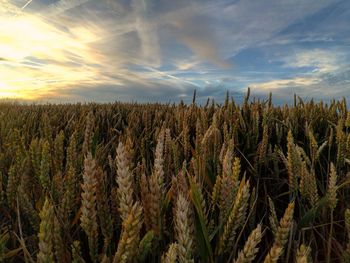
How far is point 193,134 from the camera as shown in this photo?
2.70m

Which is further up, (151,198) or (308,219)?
(151,198)

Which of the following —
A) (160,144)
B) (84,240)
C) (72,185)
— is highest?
(160,144)

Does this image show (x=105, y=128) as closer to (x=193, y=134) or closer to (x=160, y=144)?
(x=193, y=134)

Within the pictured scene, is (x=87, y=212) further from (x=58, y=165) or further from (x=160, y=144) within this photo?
(x=58, y=165)

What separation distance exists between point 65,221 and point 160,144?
43 cm

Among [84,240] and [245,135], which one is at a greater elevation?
[245,135]

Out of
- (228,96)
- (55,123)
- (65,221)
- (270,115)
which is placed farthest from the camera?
(55,123)

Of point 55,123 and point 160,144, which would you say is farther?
point 55,123

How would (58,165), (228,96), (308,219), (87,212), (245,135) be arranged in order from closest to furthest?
(87,212) < (308,219) < (58,165) < (245,135) < (228,96)

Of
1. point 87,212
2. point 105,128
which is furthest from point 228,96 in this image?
point 87,212

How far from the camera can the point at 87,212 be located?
2.65 ft

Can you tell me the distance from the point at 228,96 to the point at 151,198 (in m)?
2.44

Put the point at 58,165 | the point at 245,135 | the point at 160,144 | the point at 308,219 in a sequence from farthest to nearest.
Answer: the point at 245,135, the point at 58,165, the point at 308,219, the point at 160,144

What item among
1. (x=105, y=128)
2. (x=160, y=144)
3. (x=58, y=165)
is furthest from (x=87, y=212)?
(x=105, y=128)
